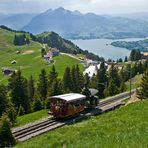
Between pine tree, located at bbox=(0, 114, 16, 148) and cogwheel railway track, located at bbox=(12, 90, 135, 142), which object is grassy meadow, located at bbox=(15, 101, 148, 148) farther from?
cogwheel railway track, located at bbox=(12, 90, 135, 142)

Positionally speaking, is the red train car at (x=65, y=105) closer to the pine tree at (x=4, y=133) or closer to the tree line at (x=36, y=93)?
the tree line at (x=36, y=93)

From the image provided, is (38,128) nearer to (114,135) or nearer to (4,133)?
(4,133)

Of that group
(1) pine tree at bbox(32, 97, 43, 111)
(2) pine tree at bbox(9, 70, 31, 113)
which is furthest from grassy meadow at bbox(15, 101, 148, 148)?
(2) pine tree at bbox(9, 70, 31, 113)

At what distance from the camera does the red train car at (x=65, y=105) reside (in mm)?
49438

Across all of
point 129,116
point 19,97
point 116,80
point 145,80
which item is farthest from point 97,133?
point 116,80

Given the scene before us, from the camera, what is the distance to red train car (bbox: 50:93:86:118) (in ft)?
162

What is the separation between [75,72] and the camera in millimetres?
130625

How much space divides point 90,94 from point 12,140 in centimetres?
2650

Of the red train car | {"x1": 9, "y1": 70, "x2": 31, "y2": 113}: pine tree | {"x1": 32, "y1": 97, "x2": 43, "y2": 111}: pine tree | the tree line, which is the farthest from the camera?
{"x1": 9, "y1": 70, "x2": 31, "y2": 113}: pine tree

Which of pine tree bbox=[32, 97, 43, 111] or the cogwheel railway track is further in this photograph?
pine tree bbox=[32, 97, 43, 111]

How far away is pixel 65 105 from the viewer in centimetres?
4947

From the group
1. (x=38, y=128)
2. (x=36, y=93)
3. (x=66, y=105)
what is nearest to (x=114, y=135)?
(x=38, y=128)

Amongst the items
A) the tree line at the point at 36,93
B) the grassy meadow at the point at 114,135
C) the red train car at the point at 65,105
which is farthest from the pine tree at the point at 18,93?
the grassy meadow at the point at 114,135

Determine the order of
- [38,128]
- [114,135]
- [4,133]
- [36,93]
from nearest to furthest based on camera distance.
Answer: [114,135] < [4,133] < [38,128] < [36,93]
